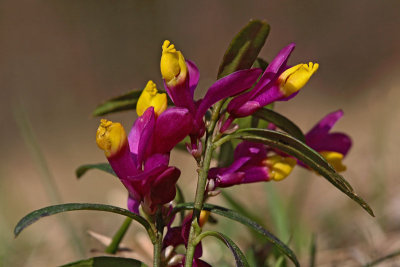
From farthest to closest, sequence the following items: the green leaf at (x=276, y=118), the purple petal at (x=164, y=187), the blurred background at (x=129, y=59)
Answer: the blurred background at (x=129, y=59)
the green leaf at (x=276, y=118)
the purple petal at (x=164, y=187)

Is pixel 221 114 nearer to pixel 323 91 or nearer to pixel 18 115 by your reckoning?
pixel 18 115

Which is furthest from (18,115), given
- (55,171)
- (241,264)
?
(55,171)

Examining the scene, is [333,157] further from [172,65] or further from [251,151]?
[172,65]

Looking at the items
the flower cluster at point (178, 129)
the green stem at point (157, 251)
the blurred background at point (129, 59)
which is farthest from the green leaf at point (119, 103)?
the blurred background at point (129, 59)

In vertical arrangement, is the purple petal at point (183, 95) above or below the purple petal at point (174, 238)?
above

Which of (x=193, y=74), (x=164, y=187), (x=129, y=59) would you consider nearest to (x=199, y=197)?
(x=164, y=187)

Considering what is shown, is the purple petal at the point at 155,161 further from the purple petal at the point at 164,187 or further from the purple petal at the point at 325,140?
the purple petal at the point at 325,140
